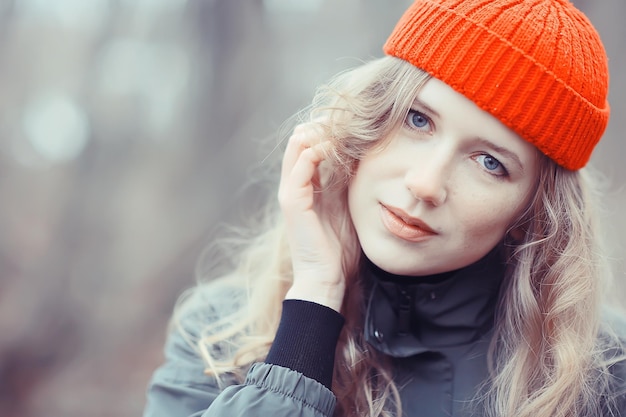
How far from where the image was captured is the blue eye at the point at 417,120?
136 cm

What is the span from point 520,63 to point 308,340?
749mm

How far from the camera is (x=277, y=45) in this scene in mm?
2766

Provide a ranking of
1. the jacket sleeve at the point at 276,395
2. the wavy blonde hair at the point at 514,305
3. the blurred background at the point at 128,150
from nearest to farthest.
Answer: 1. the jacket sleeve at the point at 276,395
2. the wavy blonde hair at the point at 514,305
3. the blurred background at the point at 128,150

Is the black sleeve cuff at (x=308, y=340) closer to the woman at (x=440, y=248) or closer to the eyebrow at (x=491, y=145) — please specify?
the woman at (x=440, y=248)

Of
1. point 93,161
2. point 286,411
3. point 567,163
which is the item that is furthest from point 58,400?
point 567,163

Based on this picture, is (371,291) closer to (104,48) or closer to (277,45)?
(277,45)

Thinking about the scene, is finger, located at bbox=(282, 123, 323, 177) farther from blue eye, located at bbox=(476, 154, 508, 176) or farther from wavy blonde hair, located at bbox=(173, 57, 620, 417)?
blue eye, located at bbox=(476, 154, 508, 176)

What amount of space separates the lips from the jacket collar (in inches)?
6.6

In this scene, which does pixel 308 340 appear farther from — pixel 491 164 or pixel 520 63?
pixel 520 63

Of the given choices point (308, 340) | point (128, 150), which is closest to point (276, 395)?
point (308, 340)

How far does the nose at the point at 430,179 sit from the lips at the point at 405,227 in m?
0.05

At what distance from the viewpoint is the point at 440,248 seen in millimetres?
1359

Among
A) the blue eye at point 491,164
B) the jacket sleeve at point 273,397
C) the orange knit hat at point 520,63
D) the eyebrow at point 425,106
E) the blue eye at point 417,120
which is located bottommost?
the jacket sleeve at point 273,397

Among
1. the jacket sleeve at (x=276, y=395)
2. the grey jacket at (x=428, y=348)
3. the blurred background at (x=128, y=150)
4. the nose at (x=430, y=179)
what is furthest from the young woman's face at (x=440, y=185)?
the blurred background at (x=128, y=150)
